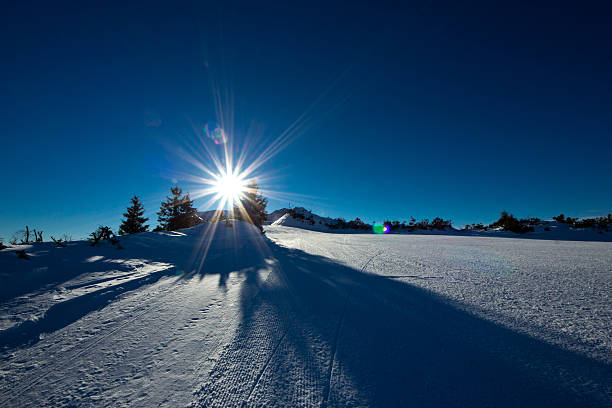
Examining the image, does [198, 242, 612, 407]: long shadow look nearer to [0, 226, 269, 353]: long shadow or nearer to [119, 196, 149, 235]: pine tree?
[0, 226, 269, 353]: long shadow

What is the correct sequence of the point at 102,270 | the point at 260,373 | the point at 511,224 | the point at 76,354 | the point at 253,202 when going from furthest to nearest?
the point at 253,202 → the point at 511,224 → the point at 102,270 → the point at 76,354 → the point at 260,373

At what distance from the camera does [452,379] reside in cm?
98

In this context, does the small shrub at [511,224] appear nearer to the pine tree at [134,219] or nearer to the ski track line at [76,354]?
the ski track line at [76,354]

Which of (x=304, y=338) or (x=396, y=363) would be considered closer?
(x=396, y=363)

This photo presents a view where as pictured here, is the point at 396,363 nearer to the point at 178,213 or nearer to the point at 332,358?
the point at 332,358

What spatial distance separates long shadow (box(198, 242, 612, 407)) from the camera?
0.91 m

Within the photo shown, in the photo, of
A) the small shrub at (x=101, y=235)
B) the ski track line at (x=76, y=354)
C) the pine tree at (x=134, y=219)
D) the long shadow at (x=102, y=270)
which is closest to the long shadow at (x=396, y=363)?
the ski track line at (x=76, y=354)

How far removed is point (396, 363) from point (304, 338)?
1.78ft

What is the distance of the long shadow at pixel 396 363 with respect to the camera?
0.91 m

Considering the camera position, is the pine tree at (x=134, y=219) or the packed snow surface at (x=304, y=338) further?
the pine tree at (x=134, y=219)

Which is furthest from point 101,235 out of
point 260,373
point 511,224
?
point 511,224

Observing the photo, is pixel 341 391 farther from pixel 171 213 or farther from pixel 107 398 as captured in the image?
pixel 171 213

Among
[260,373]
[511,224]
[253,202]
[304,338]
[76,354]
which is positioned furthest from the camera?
[253,202]

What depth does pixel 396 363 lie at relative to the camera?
108 centimetres
